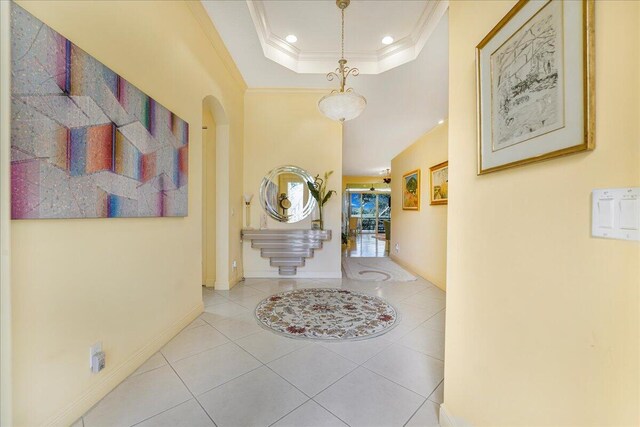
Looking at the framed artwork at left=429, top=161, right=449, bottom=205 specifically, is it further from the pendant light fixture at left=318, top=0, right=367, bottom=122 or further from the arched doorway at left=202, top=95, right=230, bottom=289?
the arched doorway at left=202, top=95, right=230, bottom=289

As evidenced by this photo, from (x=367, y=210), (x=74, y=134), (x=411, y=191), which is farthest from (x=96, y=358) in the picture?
(x=367, y=210)

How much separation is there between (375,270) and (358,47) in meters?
3.61

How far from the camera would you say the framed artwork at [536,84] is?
643 millimetres

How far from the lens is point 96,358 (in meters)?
1.37

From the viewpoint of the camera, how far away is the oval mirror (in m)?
3.94

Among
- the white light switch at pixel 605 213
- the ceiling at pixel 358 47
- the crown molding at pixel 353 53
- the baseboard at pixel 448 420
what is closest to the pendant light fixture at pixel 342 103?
the ceiling at pixel 358 47

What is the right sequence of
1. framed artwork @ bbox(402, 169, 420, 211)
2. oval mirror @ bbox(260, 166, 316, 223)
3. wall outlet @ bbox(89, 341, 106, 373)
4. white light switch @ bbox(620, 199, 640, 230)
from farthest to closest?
framed artwork @ bbox(402, 169, 420, 211), oval mirror @ bbox(260, 166, 316, 223), wall outlet @ bbox(89, 341, 106, 373), white light switch @ bbox(620, 199, 640, 230)

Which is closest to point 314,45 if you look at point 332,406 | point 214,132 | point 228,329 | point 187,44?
point 187,44

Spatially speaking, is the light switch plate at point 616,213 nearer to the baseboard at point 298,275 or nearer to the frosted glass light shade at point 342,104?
the frosted glass light shade at point 342,104

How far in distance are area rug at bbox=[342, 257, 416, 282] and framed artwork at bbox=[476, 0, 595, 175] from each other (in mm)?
3397

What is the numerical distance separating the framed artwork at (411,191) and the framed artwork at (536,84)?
3833 millimetres

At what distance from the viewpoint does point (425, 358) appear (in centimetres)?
186

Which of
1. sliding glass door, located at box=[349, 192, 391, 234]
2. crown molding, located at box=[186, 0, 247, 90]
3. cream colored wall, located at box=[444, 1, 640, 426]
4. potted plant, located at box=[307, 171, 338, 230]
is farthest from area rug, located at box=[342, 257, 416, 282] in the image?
sliding glass door, located at box=[349, 192, 391, 234]

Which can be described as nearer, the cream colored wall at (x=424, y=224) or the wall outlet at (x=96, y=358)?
the wall outlet at (x=96, y=358)
